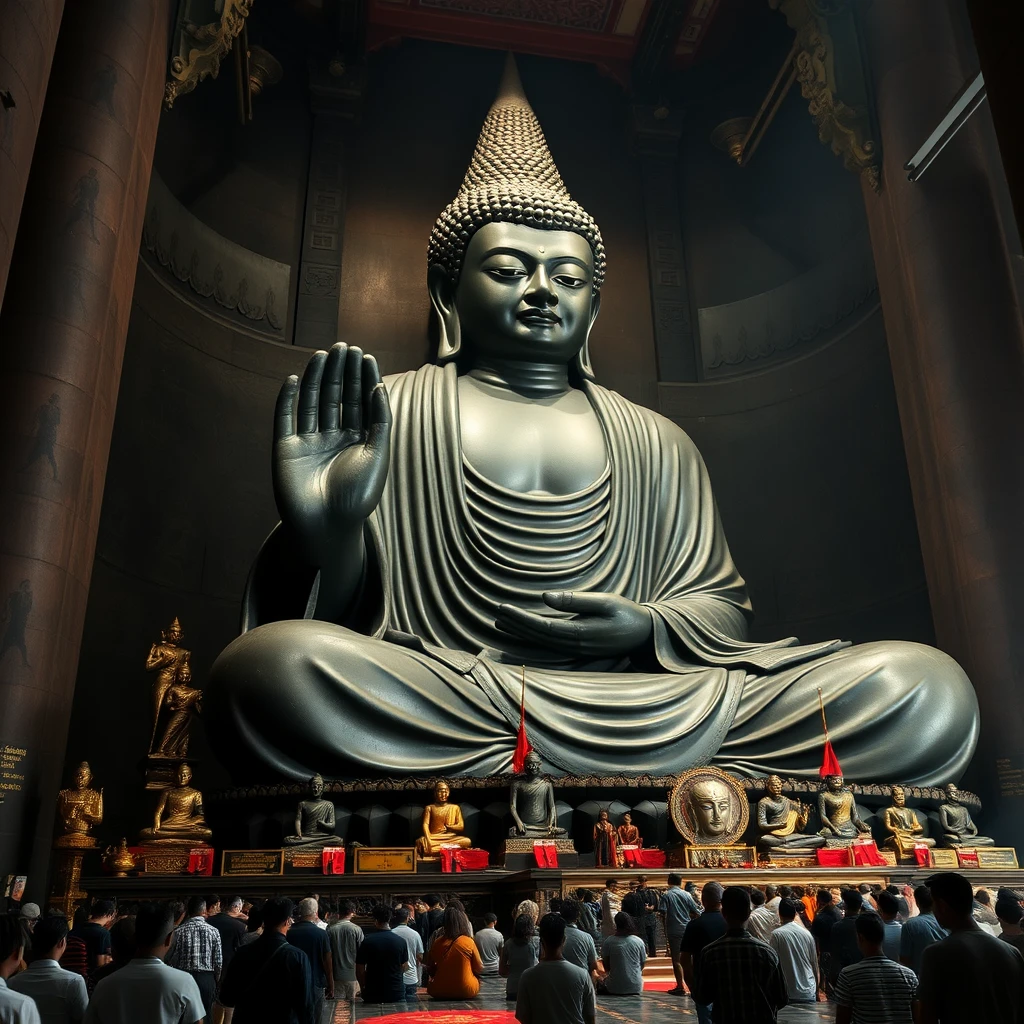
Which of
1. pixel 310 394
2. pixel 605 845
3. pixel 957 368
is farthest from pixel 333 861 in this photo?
pixel 957 368

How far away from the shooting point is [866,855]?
4953 mm

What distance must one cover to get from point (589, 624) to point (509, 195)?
319cm

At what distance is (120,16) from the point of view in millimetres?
5938

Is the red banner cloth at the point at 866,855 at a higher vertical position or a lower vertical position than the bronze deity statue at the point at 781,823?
lower

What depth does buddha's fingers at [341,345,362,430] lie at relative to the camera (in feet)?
18.8

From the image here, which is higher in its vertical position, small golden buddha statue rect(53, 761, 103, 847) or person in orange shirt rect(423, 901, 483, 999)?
small golden buddha statue rect(53, 761, 103, 847)

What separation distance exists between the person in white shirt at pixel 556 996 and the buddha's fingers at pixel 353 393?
3.87 m

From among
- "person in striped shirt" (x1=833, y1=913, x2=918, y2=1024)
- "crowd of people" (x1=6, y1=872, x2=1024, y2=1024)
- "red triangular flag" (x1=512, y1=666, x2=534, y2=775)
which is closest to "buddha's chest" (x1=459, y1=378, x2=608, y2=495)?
"red triangular flag" (x1=512, y1=666, x2=534, y2=775)

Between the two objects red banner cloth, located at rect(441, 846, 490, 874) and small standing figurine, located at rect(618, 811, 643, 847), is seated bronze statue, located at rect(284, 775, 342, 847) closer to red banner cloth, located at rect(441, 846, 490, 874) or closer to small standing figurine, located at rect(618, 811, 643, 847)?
red banner cloth, located at rect(441, 846, 490, 874)

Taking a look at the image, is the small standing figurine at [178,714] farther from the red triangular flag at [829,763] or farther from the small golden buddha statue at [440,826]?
the red triangular flag at [829,763]

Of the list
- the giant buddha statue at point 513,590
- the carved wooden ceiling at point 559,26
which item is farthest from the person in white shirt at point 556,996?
the carved wooden ceiling at point 559,26

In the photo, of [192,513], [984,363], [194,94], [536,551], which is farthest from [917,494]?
[194,94]

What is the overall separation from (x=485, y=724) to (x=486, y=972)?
1662mm

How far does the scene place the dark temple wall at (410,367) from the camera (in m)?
7.58
